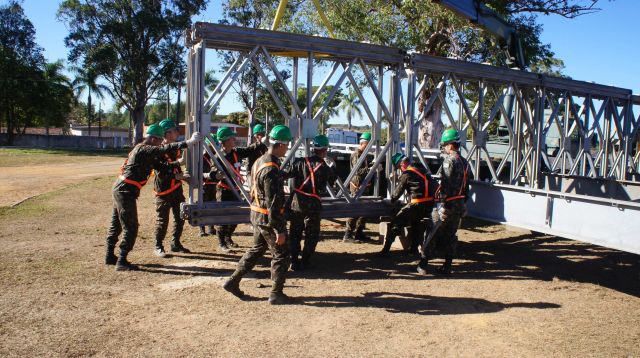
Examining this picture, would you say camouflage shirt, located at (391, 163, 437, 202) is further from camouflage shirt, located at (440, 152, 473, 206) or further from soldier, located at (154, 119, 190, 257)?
soldier, located at (154, 119, 190, 257)

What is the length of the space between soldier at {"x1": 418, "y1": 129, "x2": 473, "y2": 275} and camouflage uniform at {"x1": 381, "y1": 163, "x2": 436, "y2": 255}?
0.64 metres

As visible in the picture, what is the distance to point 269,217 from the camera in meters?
5.57

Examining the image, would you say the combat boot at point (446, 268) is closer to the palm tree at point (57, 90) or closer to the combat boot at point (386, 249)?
the combat boot at point (386, 249)

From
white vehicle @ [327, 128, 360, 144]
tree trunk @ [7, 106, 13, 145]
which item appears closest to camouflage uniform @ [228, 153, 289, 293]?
white vehicle @ [327, 128, 360, 144]

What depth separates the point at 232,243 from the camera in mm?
8766

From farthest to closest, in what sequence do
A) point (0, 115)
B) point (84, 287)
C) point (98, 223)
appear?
A: 1. point (0, 115)
2. point (98, 223)
3. point (84, 287)

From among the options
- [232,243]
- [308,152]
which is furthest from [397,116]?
[232,243]

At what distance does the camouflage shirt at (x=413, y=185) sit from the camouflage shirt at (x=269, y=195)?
2.65m

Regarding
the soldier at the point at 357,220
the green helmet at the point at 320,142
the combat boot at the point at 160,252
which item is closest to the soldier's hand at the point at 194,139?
the green helmet at the point at 320,142

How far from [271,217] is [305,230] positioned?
1760mm

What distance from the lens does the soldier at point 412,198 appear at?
7.75 m

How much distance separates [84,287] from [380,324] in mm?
3719

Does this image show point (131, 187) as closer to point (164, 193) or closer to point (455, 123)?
point (164, 193)

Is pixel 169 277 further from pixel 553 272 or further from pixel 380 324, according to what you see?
pixel 553 272
